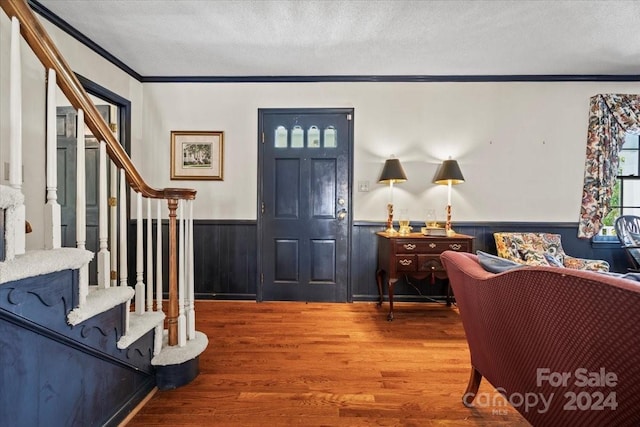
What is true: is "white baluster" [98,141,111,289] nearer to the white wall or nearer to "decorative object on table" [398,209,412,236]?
the white wall

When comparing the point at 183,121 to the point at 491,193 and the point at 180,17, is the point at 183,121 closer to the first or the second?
the point at 180,17

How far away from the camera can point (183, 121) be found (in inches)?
129

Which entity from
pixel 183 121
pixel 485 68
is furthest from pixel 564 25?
pixel 183 121

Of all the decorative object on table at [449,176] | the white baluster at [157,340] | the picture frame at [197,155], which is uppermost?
the picture frame at [197,155]

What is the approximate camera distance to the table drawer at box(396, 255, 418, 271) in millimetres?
2748

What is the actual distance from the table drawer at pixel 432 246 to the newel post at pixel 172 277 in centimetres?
185

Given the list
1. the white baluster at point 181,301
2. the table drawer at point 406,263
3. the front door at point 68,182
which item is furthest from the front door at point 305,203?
the front door at point 68,182

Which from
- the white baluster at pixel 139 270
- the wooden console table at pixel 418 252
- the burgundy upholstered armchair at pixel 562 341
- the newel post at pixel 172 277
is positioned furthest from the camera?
the wooden console table at pixel 418 252

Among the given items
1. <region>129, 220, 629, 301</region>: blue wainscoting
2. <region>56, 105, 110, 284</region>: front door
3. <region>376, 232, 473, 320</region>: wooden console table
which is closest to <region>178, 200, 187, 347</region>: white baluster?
<region>129, 220, 629, 301</region>: blue wainscoting

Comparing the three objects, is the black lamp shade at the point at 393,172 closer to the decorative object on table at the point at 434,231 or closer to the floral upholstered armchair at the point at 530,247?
the decorative object on table at the point at 434,231

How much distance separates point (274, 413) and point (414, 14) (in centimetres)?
273

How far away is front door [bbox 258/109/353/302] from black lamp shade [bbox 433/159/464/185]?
0.95 metres

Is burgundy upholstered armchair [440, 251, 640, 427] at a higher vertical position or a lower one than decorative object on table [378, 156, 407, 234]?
lower

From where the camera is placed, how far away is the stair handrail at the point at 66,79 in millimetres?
988
